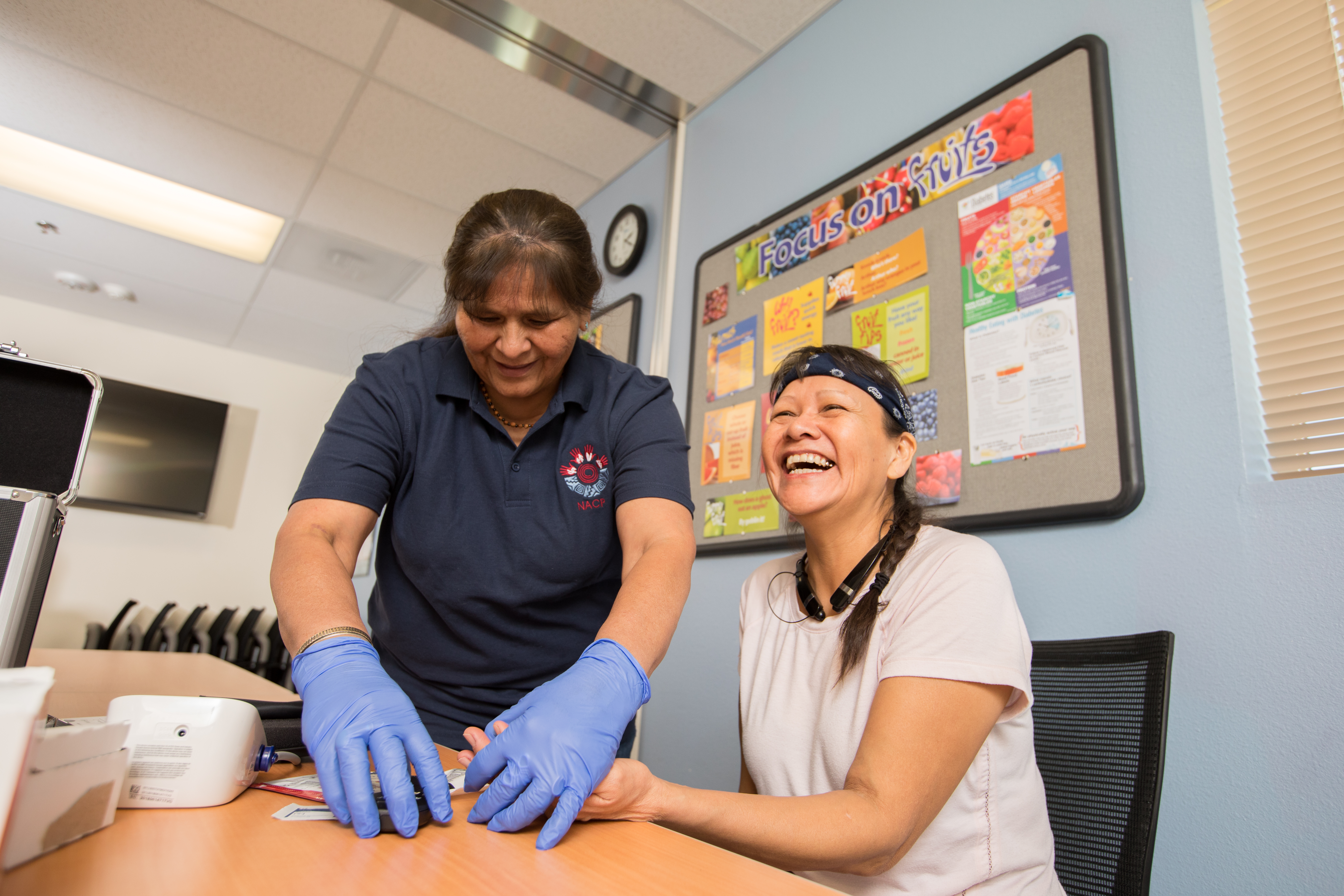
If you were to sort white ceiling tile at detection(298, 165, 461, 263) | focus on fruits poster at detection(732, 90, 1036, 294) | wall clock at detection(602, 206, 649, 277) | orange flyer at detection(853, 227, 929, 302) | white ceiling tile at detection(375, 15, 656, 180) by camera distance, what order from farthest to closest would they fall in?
white ceiling tile at detection(298, 165, 461, 263) → wall clock at detection(602, 206, 649, 277) → white ceiling tile at detection(375, 15, 656, 180) → orange flyer at detection(853, 227, 929, 302) → focus on fruits poster at detection(732, 90, 1036, 294)

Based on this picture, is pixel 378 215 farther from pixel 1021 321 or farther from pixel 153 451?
pixel 1021 321

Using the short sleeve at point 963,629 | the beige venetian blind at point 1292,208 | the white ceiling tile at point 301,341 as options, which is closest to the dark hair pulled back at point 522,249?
the short sleeve at point 963,629

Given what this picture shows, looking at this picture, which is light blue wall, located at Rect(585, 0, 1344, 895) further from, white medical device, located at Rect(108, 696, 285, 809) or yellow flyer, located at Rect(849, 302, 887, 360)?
white medical device, located at Rect(108, 696, 285, 809)

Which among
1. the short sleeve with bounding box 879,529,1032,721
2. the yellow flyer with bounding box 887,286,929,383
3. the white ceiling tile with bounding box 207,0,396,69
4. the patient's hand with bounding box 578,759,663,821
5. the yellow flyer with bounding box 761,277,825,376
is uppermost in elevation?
the white ceiling tile with bounding box 207,0,396,69

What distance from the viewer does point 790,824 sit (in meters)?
0.73

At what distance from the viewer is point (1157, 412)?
1.16 metres

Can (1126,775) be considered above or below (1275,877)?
above

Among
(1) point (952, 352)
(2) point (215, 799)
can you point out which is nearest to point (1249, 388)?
(1) point (952, 352)

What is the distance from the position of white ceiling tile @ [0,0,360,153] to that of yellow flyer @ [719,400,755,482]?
1.70m

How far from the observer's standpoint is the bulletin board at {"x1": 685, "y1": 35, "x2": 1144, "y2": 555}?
1235 millimetres

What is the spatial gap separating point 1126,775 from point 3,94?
375 cm

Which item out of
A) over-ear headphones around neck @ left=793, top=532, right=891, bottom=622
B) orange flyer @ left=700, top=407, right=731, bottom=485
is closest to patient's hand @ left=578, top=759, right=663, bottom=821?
over-ear headphones around neck @ left=793, top=532, right=891, bottom=622

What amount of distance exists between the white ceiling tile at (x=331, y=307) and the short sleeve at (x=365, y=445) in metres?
2.95

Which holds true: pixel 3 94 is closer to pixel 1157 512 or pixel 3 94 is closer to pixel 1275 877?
pixel 1157 512
